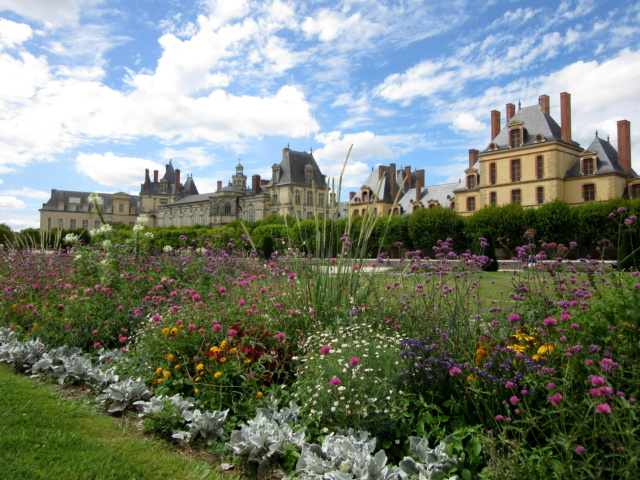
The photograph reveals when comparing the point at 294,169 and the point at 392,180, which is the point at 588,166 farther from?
the point at 294,169

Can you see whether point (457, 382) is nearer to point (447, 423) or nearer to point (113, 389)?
point (447, 423)

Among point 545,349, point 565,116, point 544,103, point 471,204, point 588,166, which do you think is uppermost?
point 544,103

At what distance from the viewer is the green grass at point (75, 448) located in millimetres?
2604

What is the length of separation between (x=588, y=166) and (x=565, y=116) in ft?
13.5

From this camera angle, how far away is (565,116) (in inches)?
1314

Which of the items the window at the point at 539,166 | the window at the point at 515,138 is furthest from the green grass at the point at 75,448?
the window at the point at 515,138

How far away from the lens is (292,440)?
283 centimetres

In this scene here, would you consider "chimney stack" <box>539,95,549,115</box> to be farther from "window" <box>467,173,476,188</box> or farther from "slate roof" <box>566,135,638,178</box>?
"window" <box>467,173,476,188</box>

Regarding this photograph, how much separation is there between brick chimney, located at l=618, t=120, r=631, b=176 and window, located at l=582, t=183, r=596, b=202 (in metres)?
2.53

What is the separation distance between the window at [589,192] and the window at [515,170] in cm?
450

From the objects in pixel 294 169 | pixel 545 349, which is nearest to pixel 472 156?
pixel 294 169

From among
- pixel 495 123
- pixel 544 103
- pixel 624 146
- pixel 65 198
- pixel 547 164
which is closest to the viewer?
pixel 624 146

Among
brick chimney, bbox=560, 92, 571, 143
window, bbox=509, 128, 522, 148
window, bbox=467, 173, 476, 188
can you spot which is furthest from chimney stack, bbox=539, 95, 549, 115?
window, bbox=467, 173, 476, 188

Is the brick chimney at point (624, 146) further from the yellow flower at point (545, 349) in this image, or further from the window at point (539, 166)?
the yellow flower at point (545, 349)
